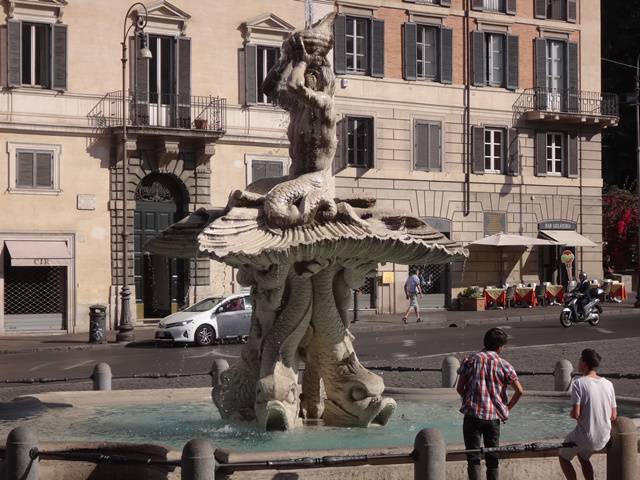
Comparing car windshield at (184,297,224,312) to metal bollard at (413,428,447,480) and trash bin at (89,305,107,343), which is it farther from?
metal bollard at (413,428,447,480)

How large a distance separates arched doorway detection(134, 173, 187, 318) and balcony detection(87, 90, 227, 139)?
155 cm

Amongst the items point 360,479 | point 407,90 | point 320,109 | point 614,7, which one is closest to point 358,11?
point 407,90

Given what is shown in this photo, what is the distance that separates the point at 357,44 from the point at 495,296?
28.5 ft

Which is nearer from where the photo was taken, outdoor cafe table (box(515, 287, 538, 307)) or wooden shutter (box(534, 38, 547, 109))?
outdoor cafe table (box(515, 287, 538, 307))

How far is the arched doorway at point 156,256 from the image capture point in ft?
111

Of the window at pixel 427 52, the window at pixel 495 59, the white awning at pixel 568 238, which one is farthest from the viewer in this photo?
the white awning at pixel 568 238

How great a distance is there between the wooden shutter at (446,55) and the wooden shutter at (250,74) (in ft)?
21.7

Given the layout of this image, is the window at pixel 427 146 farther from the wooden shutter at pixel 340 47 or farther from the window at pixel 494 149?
the wooden shutter at pixel 340 47

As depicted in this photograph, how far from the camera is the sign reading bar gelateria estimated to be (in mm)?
41594

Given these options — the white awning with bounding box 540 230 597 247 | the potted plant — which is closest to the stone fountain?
the potted plant

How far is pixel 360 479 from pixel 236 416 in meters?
3.14

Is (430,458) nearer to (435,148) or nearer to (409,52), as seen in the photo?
(409,52)

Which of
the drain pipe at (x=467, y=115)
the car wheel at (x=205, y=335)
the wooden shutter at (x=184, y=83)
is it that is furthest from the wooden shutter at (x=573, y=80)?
the car wheel at (x=205, y=335)

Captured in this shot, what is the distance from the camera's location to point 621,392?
1734 centimetres
